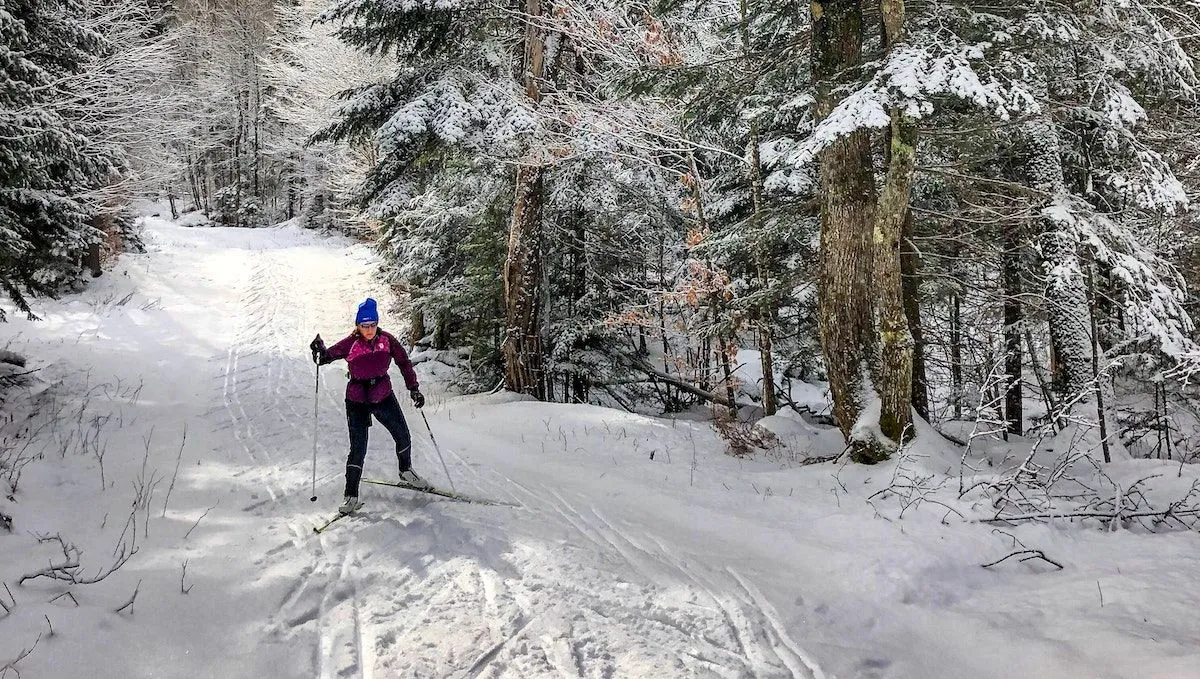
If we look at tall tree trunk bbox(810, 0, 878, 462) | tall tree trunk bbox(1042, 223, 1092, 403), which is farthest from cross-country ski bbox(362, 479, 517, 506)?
tall tree trunk bbox(1042, 223, 1092, 403)

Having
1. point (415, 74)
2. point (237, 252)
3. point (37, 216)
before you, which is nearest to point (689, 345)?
point (415, 74)

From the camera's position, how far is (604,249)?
13.6 meters

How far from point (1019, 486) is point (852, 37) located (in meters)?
4.85

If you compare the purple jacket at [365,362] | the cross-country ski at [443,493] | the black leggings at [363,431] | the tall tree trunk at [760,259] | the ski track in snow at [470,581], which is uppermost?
the tall tree trunk at [760,259]

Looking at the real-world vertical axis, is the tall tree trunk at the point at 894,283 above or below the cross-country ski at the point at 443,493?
above

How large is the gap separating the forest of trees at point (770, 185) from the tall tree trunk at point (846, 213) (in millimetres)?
29

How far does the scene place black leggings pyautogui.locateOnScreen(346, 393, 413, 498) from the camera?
5695 mm

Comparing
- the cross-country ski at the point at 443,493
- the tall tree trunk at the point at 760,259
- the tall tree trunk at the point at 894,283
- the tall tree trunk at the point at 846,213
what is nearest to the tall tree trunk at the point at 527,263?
the tall tree trunk at the point at 760,259

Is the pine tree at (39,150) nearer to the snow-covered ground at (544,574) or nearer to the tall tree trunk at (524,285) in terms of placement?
the snow-covered ground at (544,574)

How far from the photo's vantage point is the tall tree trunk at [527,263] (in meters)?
11.7

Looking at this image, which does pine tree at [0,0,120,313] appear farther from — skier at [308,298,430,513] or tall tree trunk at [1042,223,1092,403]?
tall tree trunk at [1042,223,1092,403]

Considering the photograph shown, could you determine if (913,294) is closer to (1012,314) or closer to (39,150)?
(1012,314)

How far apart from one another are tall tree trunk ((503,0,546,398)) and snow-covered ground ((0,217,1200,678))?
3.90 m

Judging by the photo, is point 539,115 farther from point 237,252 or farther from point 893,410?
point 237,252
